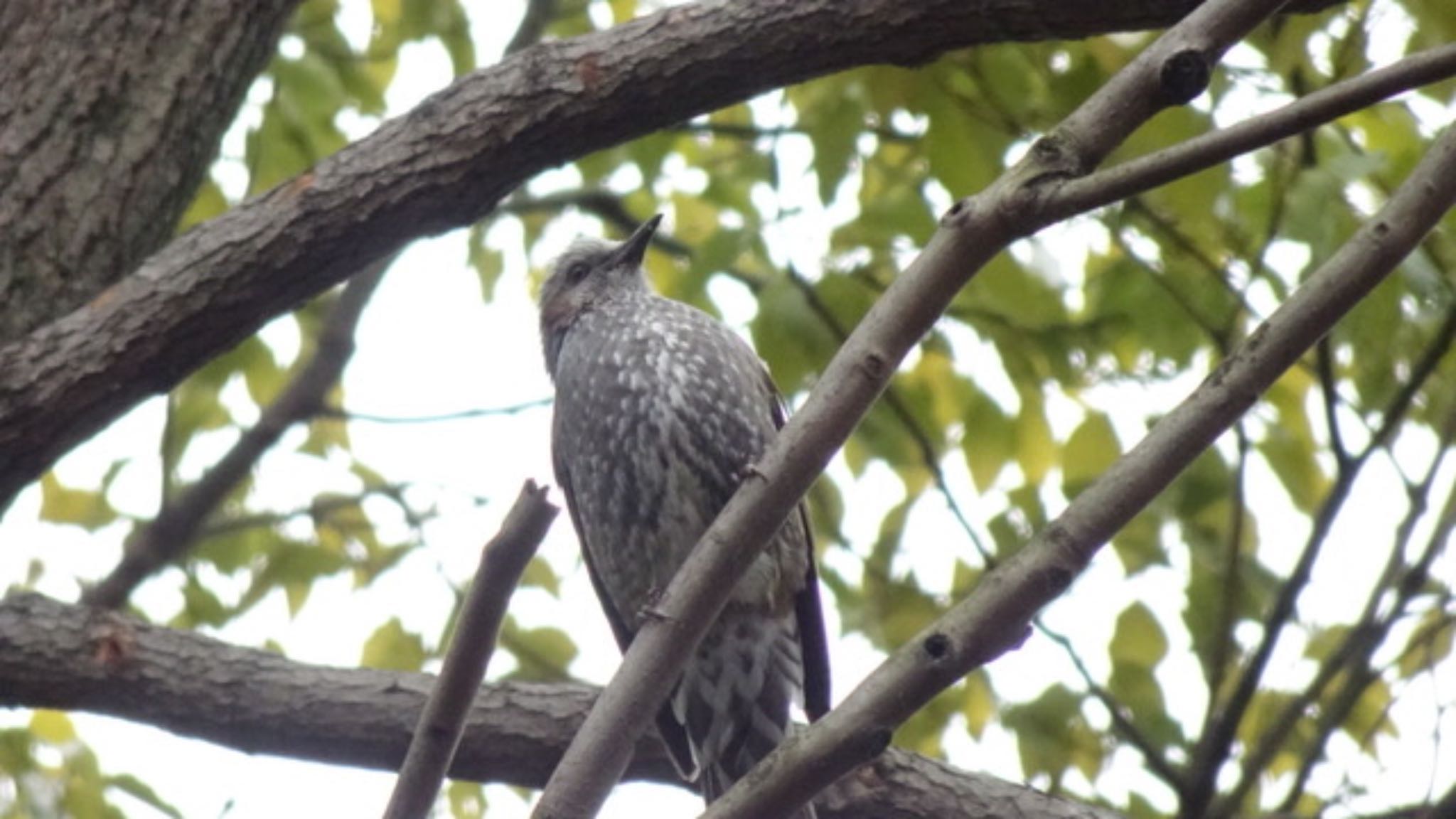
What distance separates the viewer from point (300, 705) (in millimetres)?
3682

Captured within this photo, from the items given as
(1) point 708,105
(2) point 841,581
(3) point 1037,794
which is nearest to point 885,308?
(1) point 708,105

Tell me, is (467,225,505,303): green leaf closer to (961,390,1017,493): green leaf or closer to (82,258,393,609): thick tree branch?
(82,258,393,609): thick tree branch

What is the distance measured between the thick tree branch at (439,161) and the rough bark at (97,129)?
0.22 meters

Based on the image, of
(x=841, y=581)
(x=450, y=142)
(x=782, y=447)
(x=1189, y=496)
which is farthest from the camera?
(x=841, y=581)

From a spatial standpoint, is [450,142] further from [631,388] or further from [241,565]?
[241,565]

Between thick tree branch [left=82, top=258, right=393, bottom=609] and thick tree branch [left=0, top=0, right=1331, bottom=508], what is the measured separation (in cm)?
179

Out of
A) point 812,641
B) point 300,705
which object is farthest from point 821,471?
point 812,641

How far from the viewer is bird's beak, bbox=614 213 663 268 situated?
5160 mm

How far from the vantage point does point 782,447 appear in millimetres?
2467

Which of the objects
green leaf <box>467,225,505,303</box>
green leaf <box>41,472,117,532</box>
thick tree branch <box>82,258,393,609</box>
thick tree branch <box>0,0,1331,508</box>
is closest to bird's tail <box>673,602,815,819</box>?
thick tree branch <box>0,0,1331,508</box>

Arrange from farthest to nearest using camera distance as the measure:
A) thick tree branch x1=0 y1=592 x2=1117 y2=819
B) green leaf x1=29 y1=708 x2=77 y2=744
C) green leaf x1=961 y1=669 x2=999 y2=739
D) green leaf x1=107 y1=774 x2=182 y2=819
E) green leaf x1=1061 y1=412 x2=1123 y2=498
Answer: green leaf x1=961 y1=669 x2=999 y2=739 < green leaf x1=29 y1=708 x2=77 y2=744 < green leaf x1=1061 y1=412 x2=1123 y2=498 < green leaf x1=107 y1=774 x2=182 y2=819 < thick tree branch x1=0 y1=592 x2=1117 y2=819

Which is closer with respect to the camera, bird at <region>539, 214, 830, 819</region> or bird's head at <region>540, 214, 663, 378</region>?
bird at <region>539, 214, 830, 819</region>

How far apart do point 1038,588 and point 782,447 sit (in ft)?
1.31

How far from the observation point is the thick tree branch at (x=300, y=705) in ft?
11.8
